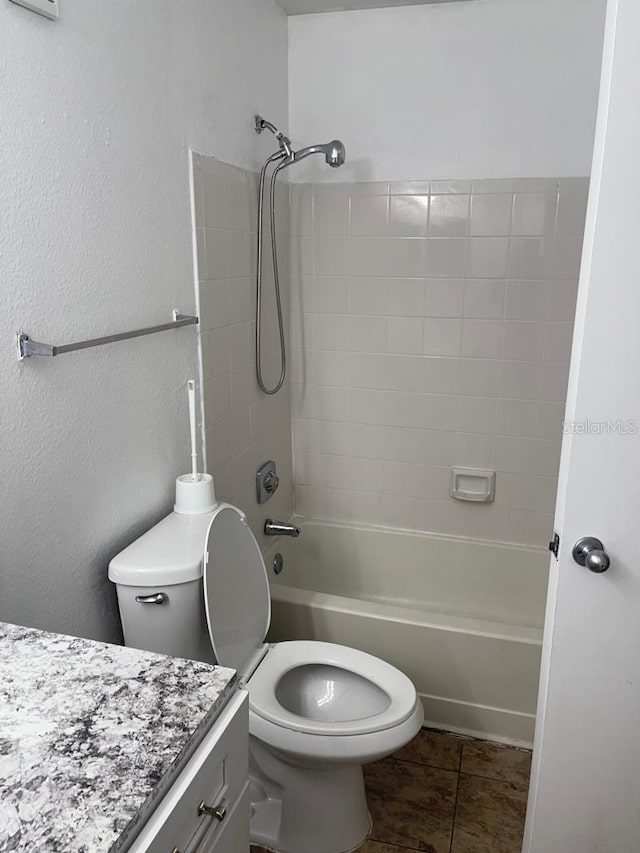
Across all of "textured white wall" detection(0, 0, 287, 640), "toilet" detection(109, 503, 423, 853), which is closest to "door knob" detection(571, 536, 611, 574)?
"toilet" detection(109, 503, 423, 853)

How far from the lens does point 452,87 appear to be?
7.30 ft

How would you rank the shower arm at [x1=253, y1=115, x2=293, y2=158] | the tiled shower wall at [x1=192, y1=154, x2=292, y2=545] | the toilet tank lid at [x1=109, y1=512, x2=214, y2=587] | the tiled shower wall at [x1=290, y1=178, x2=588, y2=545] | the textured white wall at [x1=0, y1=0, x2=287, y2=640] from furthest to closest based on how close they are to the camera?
the tiled shower wall at [x1=290, y1=178, x2=588, y2=545] → the shower arm at [x1=253, y1=115, x2=293, y2=158] → the tiled shower wall at [x1=192, y1=154, x2=292, y2=545] → the toilet tank lid at [x1=109, y1=512, x2=214, y2=587] → the textured white wall at [x1=0, y1=0, x2=287, y2=640]

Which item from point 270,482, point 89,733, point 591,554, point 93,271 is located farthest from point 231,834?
point 270,482

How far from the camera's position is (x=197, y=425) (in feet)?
6.05

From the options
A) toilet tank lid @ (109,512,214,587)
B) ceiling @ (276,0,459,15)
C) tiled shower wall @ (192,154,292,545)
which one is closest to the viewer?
toilet tank lid @ (109,512,214,587)

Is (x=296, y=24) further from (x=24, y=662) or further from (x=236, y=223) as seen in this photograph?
(x=24, y=662)

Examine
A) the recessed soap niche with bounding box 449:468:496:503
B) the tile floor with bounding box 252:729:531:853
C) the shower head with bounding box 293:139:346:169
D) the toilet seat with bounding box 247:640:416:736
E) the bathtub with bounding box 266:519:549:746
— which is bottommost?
the tile floor with bounding box 252:729:531:853

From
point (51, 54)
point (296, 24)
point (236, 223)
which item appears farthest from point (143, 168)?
point (296, 24)

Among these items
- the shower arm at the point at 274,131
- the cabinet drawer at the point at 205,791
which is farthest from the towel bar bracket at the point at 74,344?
the shower arm at the point at 274,131

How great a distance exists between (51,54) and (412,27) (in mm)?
1470

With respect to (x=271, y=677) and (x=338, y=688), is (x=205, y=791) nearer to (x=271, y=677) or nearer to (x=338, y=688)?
(x=271, y=677)

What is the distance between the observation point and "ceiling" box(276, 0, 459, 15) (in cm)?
217

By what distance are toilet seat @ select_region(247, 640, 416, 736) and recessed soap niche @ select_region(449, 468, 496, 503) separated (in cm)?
91

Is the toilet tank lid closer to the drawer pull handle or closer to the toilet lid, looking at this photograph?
the toilet lid
